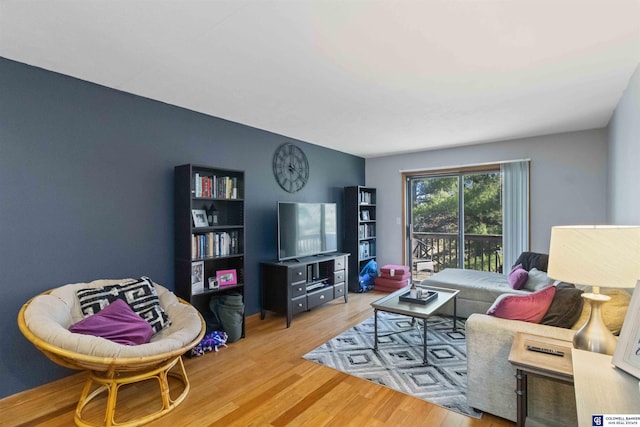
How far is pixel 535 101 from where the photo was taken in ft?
Answer: 9.91

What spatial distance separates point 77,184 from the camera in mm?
2500

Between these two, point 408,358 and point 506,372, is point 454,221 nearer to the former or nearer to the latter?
point 408,358

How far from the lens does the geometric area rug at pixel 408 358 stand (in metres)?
2.29

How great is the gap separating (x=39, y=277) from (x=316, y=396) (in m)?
2.17

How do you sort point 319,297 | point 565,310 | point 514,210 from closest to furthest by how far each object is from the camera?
point 565,310, point 319,297, point 514,210

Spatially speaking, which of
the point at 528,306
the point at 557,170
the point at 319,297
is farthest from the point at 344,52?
the point at 557,170

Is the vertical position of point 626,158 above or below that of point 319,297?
above

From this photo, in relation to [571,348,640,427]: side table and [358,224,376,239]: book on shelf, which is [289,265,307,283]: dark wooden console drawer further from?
[571,348,640,427]: side table

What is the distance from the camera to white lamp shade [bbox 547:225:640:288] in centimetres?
134

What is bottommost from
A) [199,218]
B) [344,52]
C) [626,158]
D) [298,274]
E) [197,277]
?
[298,274]

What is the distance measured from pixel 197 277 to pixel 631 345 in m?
2.98

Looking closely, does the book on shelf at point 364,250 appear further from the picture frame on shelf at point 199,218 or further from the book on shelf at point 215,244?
the picture frame on shelf at point 199,218

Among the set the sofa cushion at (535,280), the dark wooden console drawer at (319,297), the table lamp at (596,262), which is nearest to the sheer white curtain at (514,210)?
the sofa cushion at (535,280)

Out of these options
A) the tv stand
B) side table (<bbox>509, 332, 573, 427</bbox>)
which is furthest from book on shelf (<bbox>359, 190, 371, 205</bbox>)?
side table (<bbox>509, 332, 573, 427</bbox>)
